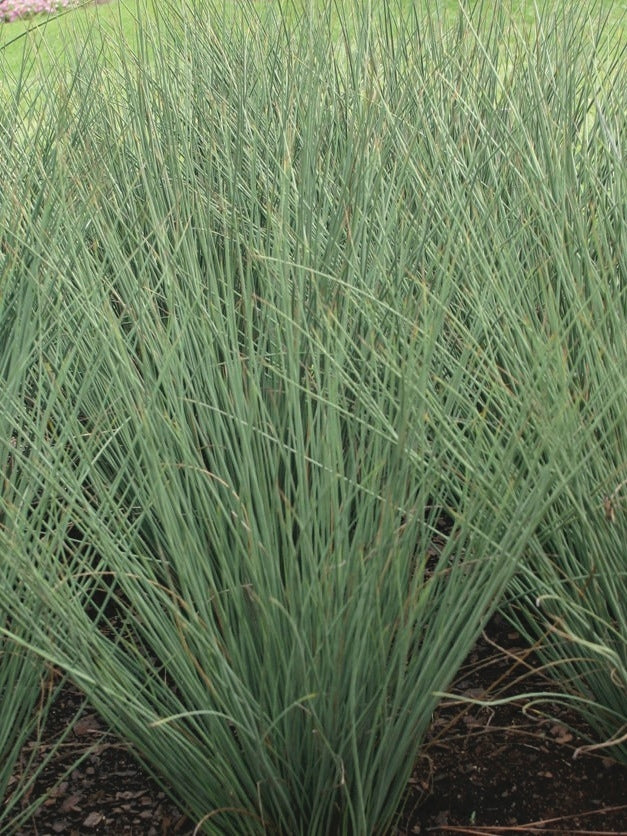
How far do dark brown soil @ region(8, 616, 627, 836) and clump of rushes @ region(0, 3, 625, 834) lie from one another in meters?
0.08

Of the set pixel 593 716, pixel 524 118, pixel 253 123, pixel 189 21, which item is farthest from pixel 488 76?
pixel 593 716

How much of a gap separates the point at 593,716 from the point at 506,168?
102cm

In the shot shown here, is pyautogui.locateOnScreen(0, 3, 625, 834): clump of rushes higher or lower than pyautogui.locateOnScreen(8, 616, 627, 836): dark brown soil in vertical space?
higher

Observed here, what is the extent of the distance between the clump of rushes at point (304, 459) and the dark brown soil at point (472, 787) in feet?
0.25

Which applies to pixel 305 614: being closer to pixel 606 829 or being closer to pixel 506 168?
pixel 606 829

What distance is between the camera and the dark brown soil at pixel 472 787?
4.51 ft

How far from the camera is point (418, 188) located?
2.03 meters

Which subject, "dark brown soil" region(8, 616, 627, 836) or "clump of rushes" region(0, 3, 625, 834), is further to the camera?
"dark brown soil" region(8, 616, 627, 836)

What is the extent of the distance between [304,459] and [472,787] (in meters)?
0.49

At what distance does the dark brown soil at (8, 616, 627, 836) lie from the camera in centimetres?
138

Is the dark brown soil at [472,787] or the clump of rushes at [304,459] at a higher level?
the clump of rushes at [304,459]

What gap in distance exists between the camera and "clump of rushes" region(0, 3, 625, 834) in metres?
1.20

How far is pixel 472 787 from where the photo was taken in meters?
1.43

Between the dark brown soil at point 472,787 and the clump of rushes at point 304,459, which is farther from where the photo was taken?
the dark brown soil at point 472,787
